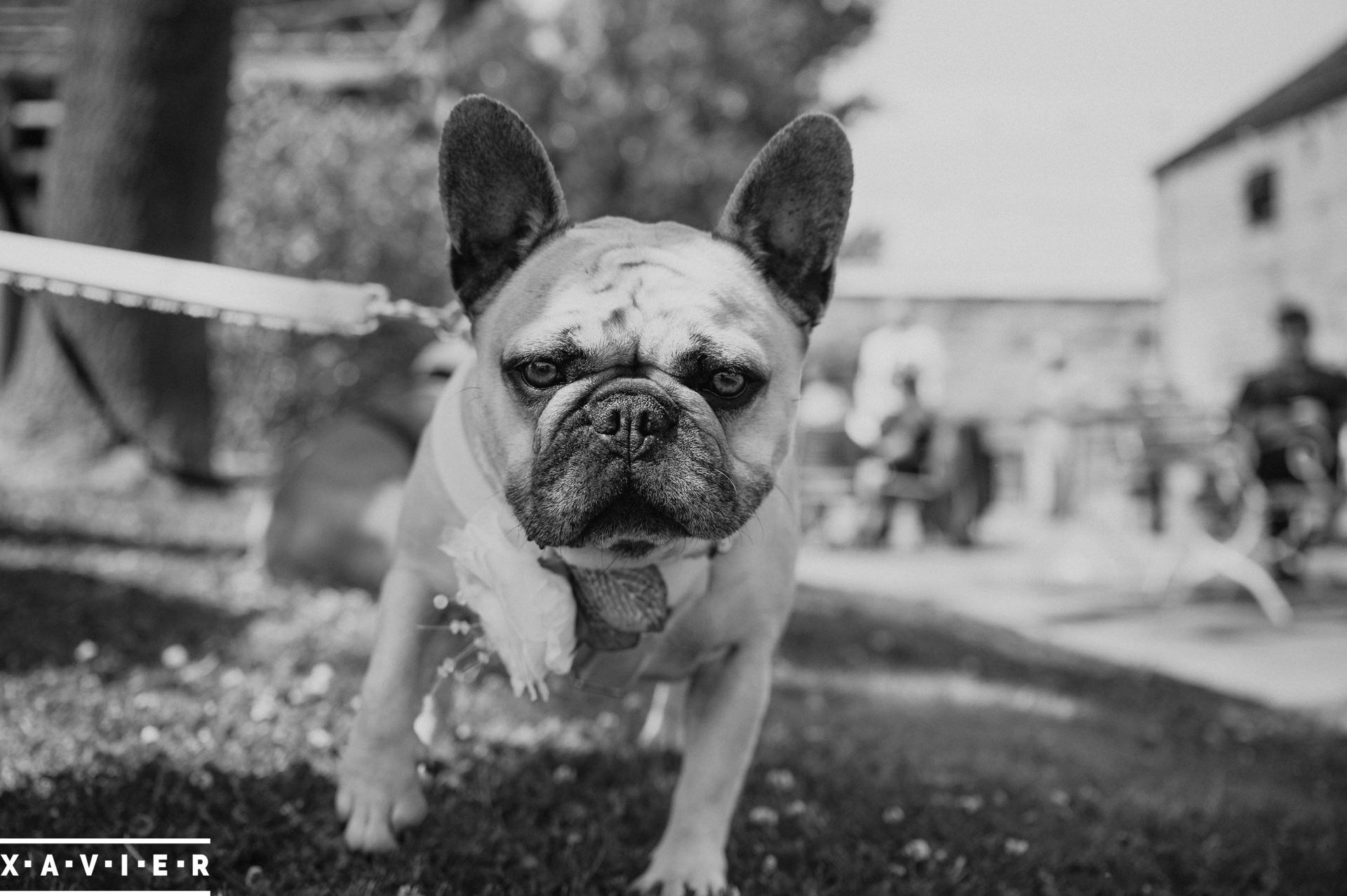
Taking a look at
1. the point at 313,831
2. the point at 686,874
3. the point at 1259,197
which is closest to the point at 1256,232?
the point at 1259,197

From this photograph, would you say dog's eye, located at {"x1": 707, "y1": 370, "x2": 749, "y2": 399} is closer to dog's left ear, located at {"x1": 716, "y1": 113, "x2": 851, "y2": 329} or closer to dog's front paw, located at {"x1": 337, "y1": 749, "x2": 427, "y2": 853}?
dog's left ear, located at {"x1": 716, "y1": 113, "x2": 851, "y2": 329}

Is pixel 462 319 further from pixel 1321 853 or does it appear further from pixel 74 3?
pixel 74 3

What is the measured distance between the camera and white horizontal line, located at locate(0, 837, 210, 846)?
6.93ft

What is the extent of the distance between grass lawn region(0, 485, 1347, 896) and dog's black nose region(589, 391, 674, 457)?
922mm

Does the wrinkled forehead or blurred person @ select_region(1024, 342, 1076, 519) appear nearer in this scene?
the wrinkled forehead

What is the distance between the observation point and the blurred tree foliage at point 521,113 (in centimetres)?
1185

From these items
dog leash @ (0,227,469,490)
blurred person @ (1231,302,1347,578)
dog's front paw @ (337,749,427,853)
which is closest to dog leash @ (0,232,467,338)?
dog leash @ (0,227,469,490)

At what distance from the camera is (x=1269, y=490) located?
358 inches

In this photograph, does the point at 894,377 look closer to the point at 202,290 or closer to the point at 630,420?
the point at 202,290

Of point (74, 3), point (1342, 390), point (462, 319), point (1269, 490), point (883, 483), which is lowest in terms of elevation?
point (883, 483)

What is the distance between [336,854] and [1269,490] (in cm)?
880

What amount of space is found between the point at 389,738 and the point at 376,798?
0.13 m

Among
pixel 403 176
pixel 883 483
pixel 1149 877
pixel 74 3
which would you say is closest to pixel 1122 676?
pixel 1149 877

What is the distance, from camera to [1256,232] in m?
26.0
